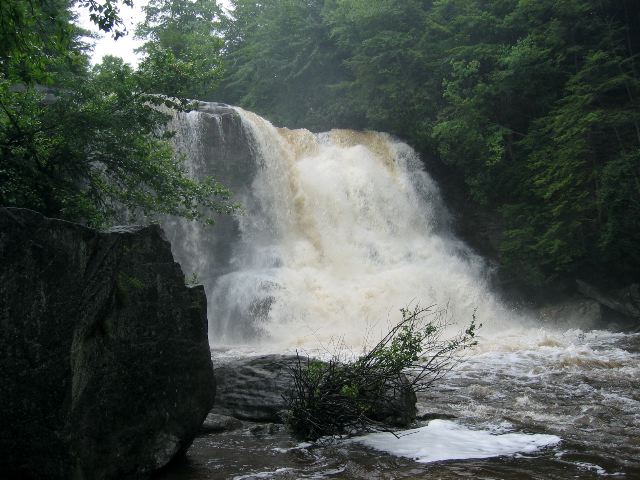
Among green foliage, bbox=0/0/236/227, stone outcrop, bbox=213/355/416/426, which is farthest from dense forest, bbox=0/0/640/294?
stone outcrop, bbox=213/355/416/426

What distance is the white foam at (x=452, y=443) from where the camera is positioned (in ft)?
16.8

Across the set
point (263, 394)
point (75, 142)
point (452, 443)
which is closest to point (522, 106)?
point (75, 142)

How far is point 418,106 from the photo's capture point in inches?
792

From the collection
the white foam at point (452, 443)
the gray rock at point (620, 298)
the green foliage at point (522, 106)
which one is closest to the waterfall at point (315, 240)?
the green foliage at point (522, 106)

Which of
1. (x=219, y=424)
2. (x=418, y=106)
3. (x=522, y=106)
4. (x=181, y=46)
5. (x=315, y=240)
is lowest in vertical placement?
(x=219, y=424)

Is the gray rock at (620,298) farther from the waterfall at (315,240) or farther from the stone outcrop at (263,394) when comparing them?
the stone outcrop at (263,394)

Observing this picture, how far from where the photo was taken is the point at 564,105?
51.8 feet

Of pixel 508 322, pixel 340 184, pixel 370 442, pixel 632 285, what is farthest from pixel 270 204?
pixel 370 442

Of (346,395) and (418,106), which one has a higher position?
(418,106)

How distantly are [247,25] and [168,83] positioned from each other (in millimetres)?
21078

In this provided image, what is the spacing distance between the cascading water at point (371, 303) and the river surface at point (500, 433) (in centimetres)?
3

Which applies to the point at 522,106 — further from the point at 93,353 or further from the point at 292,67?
the point at 93,353

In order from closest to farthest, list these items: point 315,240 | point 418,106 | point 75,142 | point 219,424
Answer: point 219,424 < point 75,142 < point 315,240 < point 418,106

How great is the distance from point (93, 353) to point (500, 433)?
13.3ft
